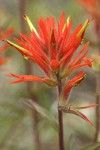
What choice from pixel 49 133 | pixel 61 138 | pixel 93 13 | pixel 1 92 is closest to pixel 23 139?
pixel 49 133

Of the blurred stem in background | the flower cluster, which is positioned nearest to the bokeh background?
the blurred stem in background

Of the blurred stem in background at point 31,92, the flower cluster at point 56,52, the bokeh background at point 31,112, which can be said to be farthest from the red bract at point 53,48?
the blurred stem in background at point 31,92

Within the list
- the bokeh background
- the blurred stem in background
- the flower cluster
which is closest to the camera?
the flower cluster

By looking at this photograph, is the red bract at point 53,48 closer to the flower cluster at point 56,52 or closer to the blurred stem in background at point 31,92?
the flower cluster at point 56,52

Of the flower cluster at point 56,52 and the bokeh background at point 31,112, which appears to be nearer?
the flower cluster at point 56,52

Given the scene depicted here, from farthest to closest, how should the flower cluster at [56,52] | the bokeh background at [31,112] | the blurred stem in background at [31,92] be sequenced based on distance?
the blurred stem in background at [31,92], the bokeh background at [31,112], the flower cluster at [56,52]

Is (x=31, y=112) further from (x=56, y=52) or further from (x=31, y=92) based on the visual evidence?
(x=56, y=52)

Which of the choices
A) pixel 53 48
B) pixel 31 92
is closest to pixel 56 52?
pixel 53 48

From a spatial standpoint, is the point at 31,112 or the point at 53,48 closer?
the point at 53,48

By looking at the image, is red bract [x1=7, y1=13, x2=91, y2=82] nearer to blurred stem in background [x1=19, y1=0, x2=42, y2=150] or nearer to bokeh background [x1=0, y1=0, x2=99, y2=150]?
bokeh background [x1=0, y1=0, x2=99, y2=150]

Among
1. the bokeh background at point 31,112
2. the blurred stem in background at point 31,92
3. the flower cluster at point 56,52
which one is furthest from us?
the blurred stem in background at point 31,92
